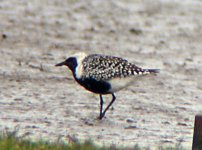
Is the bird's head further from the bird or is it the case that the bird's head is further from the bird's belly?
the bird's belly

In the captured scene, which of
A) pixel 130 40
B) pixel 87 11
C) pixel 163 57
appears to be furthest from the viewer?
pixel 87 11

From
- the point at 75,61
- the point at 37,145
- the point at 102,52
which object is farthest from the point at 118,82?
the point at 102,52

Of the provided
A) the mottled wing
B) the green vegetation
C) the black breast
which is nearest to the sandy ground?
the black breast

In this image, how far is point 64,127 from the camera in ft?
36.9

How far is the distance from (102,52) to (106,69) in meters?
4.57

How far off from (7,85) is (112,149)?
4729 mm

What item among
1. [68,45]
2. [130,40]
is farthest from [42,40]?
[130,40]

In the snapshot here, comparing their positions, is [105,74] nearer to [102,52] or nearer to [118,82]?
[118,82]

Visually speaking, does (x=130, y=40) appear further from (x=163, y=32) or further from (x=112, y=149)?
(x=112, y=149)

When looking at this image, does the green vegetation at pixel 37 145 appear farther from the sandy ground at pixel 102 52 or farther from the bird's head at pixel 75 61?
the bird's head at pixel 75 61

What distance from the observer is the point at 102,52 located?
53.4ft

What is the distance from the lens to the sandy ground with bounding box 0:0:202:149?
11.4 m

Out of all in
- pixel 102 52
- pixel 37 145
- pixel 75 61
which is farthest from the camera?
pixel 102 52

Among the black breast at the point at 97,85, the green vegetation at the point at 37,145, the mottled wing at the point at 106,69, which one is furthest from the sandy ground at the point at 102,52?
the green vegetation at the point at 37,145
